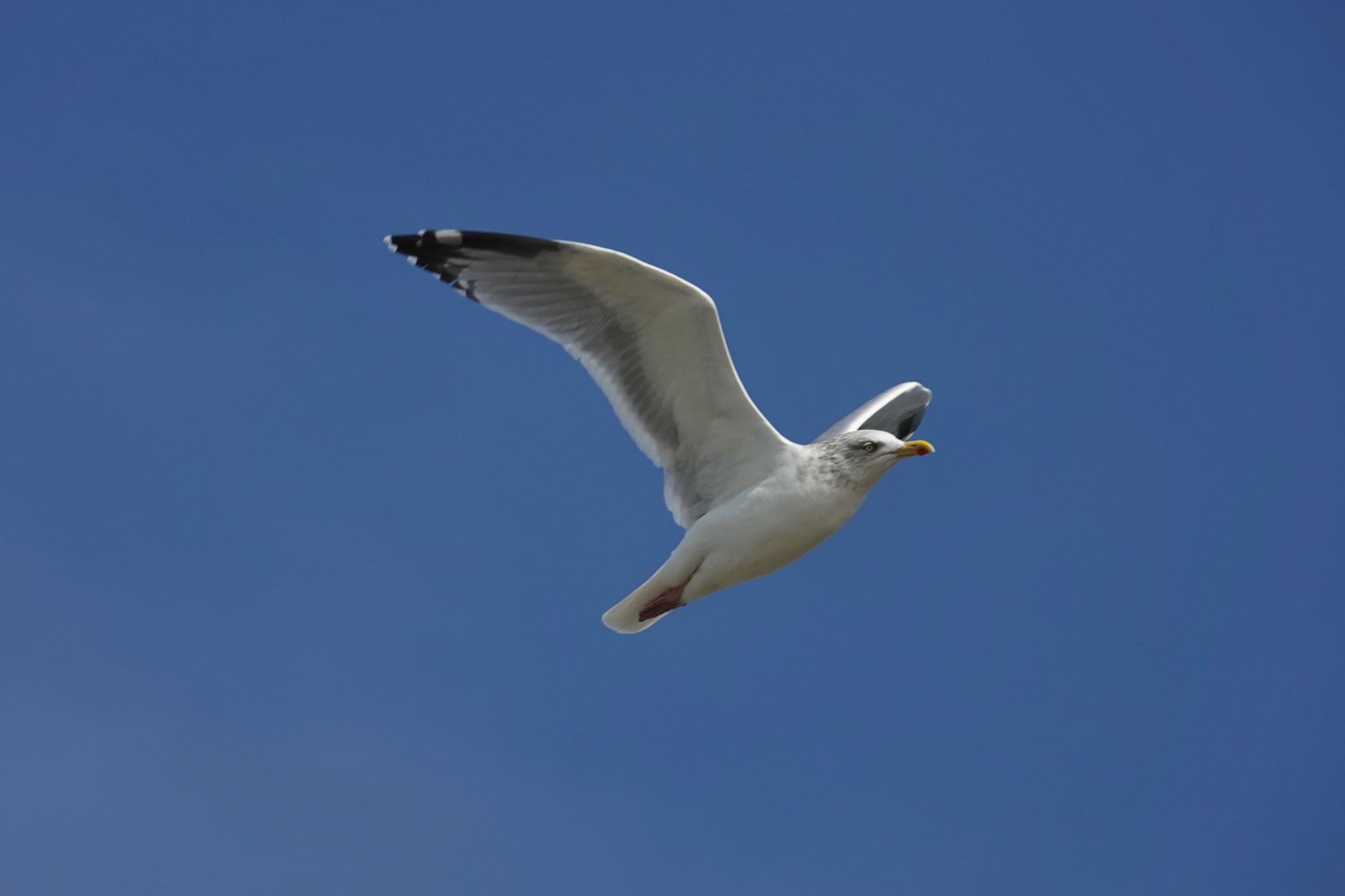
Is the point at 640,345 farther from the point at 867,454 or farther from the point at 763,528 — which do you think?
the point at 867,454

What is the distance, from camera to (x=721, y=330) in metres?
8.18

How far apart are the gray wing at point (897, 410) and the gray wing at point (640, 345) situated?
1687 millimetres

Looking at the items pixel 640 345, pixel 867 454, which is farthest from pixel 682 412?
pixel 867 454

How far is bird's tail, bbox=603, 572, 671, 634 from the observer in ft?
27.9

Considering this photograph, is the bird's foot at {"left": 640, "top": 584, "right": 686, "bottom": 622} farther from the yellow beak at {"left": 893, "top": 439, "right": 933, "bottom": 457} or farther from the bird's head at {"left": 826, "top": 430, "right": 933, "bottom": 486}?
the yellow beak at {"left": 893, "top": 439, "right": 933, "bottom": 457}

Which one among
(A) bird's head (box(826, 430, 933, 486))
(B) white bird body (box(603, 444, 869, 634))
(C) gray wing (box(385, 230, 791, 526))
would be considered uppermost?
(C) gray wing (box(385, 230, 791, 526))

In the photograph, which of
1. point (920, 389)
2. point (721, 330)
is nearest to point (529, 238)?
point (721, 330)

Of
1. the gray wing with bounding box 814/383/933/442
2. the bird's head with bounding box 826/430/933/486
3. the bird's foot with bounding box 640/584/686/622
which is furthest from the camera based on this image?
the gray wing with bounding box 814/383/933/442

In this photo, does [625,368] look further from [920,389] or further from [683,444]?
[920,389]

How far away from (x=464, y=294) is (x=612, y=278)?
0.84m

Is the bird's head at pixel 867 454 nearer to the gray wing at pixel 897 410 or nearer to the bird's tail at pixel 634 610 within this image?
the bird's tail at pixel 634 610

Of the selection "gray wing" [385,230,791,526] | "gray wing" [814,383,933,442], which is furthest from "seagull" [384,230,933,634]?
"gray wing" [814,383,933,442]

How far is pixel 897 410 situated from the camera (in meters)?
10.4

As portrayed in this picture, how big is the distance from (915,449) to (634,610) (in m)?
1.71
